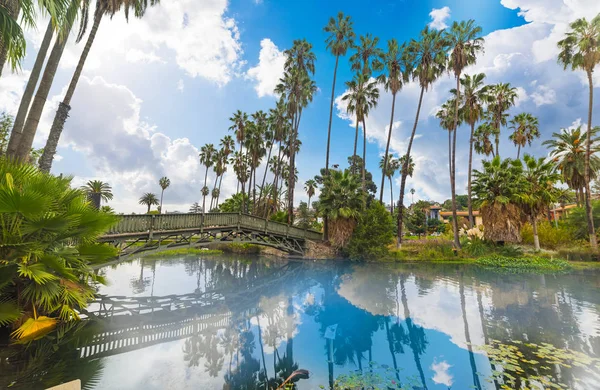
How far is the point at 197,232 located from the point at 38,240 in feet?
34.7

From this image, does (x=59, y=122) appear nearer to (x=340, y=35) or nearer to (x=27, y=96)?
(x=27, y=96)

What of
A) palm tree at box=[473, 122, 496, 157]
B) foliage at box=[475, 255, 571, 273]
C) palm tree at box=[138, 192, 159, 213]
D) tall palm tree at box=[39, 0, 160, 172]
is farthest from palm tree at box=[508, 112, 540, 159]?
palm tree at box=[138, 192, 159, 213]

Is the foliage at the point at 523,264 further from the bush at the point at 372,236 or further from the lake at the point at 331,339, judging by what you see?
the bush at the point at 372,236

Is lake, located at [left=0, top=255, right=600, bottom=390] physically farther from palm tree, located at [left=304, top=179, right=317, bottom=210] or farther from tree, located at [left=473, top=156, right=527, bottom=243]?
palm tree, located at [left=304, top=179, right=317, bottom=210]

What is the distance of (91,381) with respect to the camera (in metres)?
4.80

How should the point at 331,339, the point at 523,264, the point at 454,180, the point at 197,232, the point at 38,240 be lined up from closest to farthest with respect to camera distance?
the point at 38,240 → the point at 331,339 → the point at 197,232 → the point at 523,264 → the point at 454,180

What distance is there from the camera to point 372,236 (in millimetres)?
23031

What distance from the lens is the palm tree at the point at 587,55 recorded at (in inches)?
796

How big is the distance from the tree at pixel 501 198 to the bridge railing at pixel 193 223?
16843 mm

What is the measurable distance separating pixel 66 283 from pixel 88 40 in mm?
11274

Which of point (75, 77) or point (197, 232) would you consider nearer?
point (75, 77)

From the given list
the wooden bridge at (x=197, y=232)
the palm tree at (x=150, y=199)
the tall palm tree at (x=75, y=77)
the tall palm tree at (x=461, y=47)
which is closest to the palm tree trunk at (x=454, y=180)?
the tall palm tree at (x=461, y=47)

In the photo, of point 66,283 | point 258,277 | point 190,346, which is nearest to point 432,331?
point 190,346

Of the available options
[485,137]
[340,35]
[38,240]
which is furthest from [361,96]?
[38,240]
